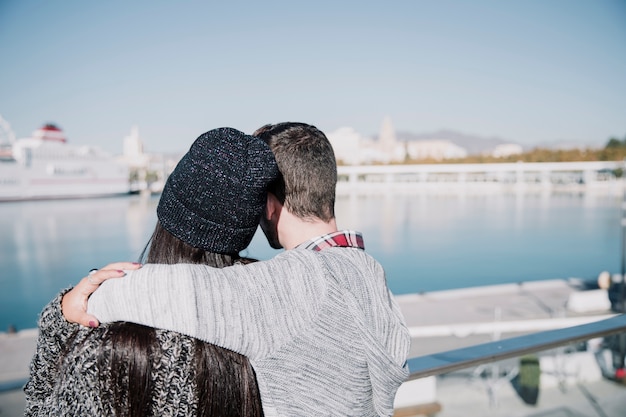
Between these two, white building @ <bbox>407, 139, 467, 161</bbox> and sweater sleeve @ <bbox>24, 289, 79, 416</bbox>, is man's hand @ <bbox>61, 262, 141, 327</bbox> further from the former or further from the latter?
white building @ <bbox>407, 139, 467, 161</bbox>

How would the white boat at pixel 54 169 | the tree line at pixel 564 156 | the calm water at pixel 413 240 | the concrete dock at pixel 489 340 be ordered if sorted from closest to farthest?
the concrete dock at pixel 489 340 → the calm water at pixel 413 240 → the white boat at pixel 54 169 → the tree line at pixel 564 156

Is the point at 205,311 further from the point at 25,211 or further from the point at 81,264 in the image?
the point at 25,211

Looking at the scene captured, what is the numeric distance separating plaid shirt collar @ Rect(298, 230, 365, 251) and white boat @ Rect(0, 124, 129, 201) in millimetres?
51305

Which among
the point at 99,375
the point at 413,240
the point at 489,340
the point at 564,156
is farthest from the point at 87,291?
the point at 564,156

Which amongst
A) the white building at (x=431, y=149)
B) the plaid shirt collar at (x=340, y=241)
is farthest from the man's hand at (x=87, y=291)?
the white building at (x=431, y=149)

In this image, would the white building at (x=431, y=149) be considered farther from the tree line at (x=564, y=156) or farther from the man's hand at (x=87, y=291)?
the man's hand at (x=87, y=291)

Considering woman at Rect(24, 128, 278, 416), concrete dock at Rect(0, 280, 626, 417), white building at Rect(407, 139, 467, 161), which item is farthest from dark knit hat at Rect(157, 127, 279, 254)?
white building at Rect(407, 139, 467, 161)

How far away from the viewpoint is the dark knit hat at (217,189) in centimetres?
56

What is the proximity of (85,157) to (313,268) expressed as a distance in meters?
54.4

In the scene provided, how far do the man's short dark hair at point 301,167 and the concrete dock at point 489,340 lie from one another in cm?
60

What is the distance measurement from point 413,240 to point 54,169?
35.1 m

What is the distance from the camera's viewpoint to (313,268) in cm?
58

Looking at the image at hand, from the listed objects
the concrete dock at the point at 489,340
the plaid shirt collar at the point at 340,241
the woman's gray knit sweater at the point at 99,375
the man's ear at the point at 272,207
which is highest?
the man's ear at the point at 272,207

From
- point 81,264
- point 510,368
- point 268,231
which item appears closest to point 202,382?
point 268,231
